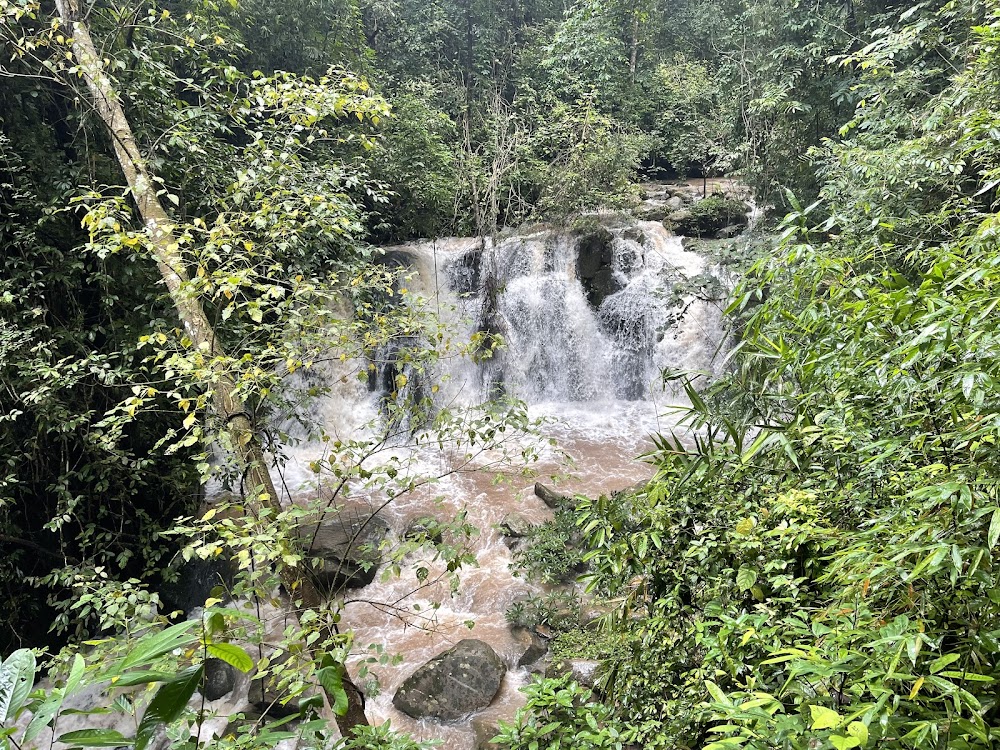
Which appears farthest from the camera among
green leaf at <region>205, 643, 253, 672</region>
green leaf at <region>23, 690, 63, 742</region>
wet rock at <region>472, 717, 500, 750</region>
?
wet rock at <region>472, 717, 500, 750</region>

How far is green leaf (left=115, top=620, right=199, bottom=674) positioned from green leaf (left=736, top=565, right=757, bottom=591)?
195cm

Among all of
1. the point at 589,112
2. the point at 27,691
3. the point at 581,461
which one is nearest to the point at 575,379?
the point at 581,461

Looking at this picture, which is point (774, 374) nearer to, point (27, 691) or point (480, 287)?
point (27, 691)

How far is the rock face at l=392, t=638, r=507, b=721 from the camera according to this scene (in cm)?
458

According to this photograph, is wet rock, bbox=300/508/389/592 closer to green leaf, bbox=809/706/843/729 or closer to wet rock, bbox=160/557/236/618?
wet rock, bbox=160/557/236/618

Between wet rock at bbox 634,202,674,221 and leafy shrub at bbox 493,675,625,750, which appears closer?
leafy shrub at bbox 493,675,625,750

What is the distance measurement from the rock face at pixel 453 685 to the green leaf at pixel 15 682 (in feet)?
14.4

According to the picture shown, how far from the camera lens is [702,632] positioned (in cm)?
224

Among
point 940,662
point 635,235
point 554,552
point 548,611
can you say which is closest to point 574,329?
point 635,235

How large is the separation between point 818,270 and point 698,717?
1.76 metres

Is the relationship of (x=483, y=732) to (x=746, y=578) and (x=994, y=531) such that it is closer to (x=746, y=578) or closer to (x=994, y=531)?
Answer: (x=746, y=578)

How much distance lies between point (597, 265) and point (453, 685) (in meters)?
8.01

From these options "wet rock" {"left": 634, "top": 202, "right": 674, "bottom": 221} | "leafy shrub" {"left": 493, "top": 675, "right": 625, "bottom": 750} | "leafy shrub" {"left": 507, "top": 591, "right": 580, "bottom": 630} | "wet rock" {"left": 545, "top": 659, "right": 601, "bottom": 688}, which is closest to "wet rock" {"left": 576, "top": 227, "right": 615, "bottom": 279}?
"wet rock" {"left": 634, "top": 202, "right": 674, "bottom": 221}

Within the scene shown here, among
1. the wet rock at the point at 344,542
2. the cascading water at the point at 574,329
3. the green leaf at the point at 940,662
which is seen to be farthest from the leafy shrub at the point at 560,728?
the cascading water at the point at 574,329
